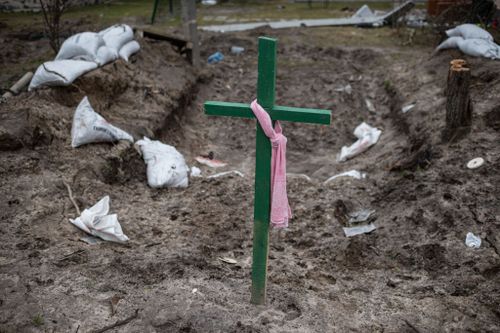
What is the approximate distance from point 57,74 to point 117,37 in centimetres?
199

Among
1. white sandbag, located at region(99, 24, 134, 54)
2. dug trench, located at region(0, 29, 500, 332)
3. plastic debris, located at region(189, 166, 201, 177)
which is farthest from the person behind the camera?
white sandbag, located at region(99, 24, 134, 54)

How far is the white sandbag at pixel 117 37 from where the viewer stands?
24.5ft

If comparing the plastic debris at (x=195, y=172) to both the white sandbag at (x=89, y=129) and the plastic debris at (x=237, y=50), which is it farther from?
the plastic debris at (x=237, y=50)

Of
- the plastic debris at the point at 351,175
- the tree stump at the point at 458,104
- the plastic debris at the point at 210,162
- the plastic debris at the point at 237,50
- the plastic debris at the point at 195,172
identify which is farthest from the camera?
the plastic debris at the point at 237,50

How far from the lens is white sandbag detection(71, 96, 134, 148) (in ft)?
17.5

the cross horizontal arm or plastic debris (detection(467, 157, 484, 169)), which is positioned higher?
the cross horizontal arm

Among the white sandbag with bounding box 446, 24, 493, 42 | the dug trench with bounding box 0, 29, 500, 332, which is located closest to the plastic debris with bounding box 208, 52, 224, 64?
the dug trench with bounding box 0, 29, 500, 332

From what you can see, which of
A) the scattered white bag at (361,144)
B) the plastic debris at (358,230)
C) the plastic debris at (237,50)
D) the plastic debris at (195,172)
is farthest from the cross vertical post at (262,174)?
the plastic debris at (237,50)

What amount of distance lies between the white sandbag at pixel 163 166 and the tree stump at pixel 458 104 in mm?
2899

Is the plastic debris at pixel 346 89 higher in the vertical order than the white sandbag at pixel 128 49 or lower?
lower

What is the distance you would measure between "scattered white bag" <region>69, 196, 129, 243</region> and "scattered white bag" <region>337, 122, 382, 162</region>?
328 cm

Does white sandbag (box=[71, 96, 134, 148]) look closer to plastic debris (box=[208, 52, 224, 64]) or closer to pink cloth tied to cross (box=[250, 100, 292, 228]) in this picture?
pink cloth tied to cross (box=[250, 100, 292, 228])

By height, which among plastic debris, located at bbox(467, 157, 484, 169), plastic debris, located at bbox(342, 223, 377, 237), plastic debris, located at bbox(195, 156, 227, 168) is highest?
plastic debris, located at bbox(467, 157, 484, 169)

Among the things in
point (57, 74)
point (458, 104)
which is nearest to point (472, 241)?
point (458, 104)
